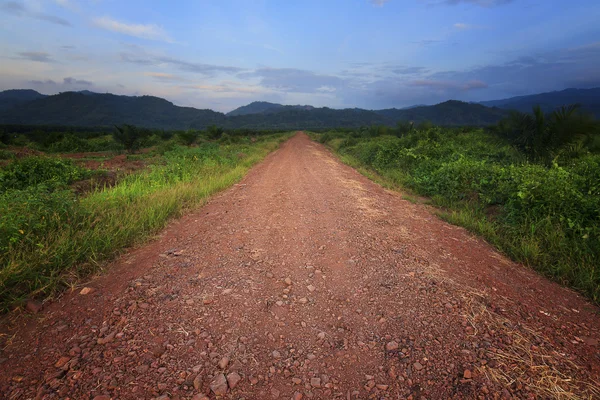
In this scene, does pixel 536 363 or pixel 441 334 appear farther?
pixel 441 334

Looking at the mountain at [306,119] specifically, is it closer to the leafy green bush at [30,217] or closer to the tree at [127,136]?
the tree at [127,136]

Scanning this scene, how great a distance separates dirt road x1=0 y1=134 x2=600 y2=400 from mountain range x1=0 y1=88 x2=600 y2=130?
4012 inches

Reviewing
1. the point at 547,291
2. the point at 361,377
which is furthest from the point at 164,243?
the point at 547,291

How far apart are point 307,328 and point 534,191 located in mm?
4311

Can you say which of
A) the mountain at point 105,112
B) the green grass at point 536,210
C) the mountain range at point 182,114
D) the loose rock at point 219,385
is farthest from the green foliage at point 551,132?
the mountain at point 105,112

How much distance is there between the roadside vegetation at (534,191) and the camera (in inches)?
140

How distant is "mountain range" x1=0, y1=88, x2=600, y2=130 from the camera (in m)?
114

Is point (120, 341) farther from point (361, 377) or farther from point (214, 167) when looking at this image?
point (214, 167)

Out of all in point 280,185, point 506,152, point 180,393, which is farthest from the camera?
point 506,152

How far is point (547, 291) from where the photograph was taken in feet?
9.75

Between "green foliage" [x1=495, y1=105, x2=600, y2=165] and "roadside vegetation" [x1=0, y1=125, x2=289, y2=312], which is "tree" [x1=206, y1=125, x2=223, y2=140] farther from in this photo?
"green foliage" [x1=495, y1=105, x2=600, y2=165]

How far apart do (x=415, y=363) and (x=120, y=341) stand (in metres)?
2.05

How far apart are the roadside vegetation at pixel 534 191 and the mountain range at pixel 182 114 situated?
9471 centimetres

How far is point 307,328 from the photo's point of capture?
2271mm
